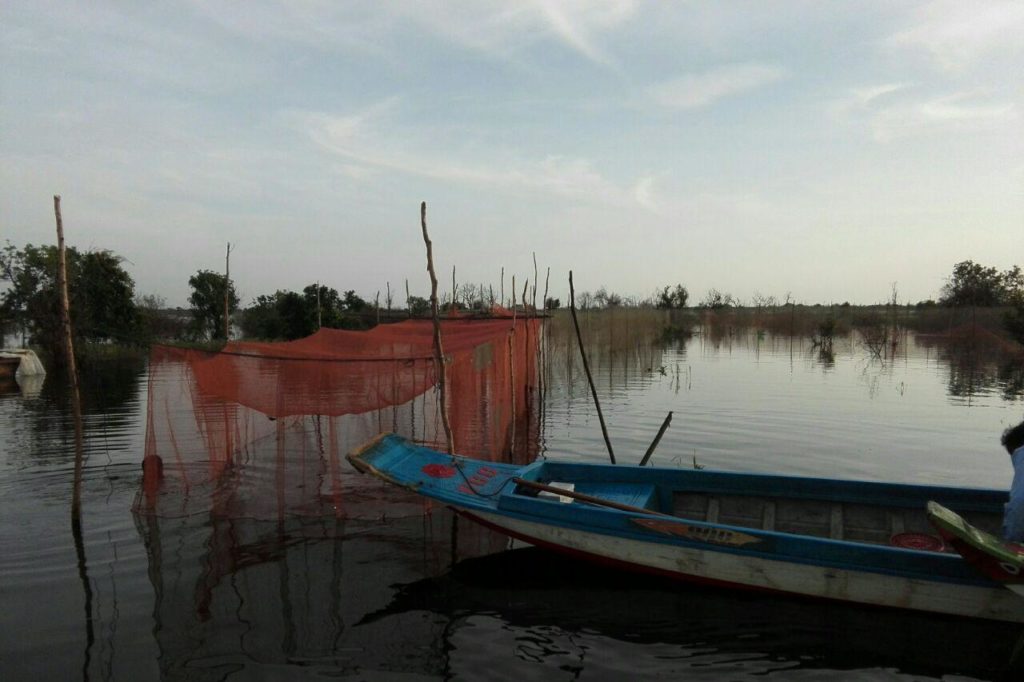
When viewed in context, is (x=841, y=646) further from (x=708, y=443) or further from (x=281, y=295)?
(x=281, y=295)

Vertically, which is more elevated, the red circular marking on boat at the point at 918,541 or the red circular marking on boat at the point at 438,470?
the red circular marking on boat at the point at 438,470

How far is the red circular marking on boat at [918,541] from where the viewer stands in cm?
560

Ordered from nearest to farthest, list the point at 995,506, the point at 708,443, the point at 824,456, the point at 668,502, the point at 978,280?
the point at 995,506
the point at 668,502
the point at 824,456
the point at 708,443
the point at 978,280

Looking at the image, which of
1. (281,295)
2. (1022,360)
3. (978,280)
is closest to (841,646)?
(1022,360)

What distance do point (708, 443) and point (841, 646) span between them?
655 cm

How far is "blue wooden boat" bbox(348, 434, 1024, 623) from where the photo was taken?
4789 mm

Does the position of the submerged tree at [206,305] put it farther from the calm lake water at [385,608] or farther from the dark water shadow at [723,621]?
the dark water shadow at [723,621]

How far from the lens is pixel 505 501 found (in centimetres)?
577

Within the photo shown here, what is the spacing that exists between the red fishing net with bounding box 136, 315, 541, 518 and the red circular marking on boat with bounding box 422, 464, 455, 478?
1032 mm

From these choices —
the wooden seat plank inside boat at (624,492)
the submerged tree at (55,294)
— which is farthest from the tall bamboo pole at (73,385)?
the submerged tree at (55,294)

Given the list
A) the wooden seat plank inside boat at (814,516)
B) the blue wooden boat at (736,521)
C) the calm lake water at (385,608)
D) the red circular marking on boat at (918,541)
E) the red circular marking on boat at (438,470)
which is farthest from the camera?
the red circular marking on boat at (438,470)

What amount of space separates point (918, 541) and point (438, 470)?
4.16 m

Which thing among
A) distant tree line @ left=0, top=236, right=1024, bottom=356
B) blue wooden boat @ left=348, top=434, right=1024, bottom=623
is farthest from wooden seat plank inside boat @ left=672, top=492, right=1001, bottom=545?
distant tree line @ left=0, top=236, right=1024, bottom=356

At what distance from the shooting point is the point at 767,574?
514cm
